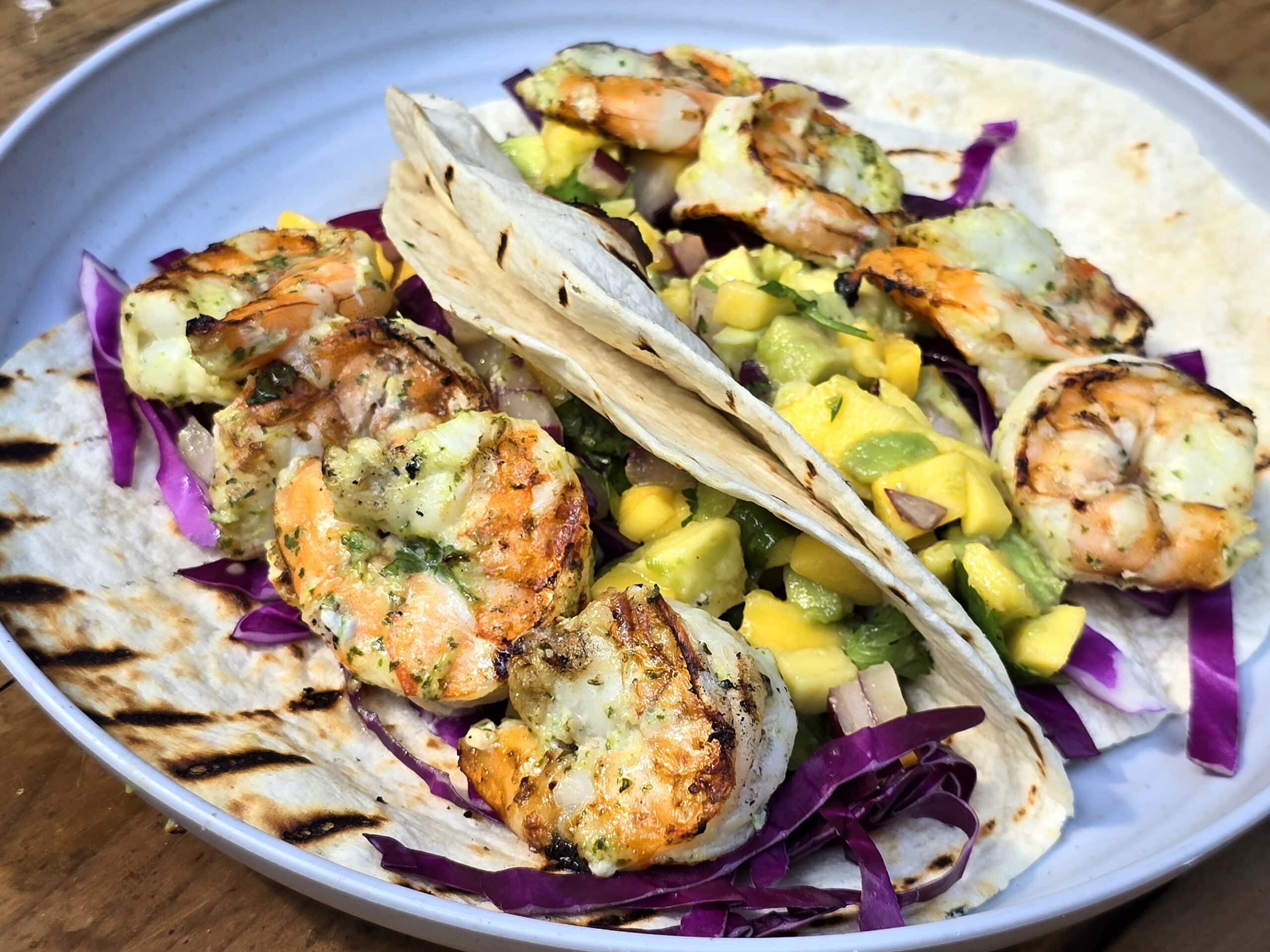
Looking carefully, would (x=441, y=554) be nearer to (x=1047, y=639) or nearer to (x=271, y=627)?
(x=271, y=627)

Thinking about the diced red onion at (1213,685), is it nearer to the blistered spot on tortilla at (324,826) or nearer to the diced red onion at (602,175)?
the blistered spot on tortilla at (324,826)

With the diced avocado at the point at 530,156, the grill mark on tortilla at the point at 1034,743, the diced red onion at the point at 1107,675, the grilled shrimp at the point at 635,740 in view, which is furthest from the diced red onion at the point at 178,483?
the diced red onion at the point at 1107,675

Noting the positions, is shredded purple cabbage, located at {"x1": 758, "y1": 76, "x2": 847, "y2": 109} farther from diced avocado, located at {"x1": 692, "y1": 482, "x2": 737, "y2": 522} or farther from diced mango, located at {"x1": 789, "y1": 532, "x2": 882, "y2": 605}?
diced mango, located at {"x1": 789, "y1": 532, "x2": 882, "y2": 605}

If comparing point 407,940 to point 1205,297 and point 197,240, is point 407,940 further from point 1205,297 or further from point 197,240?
point 1205,297

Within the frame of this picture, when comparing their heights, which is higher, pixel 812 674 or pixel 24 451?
pixel 24 451

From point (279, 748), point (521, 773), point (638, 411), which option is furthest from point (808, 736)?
point (279, 748)

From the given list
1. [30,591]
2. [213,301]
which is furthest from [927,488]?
[30,591]
